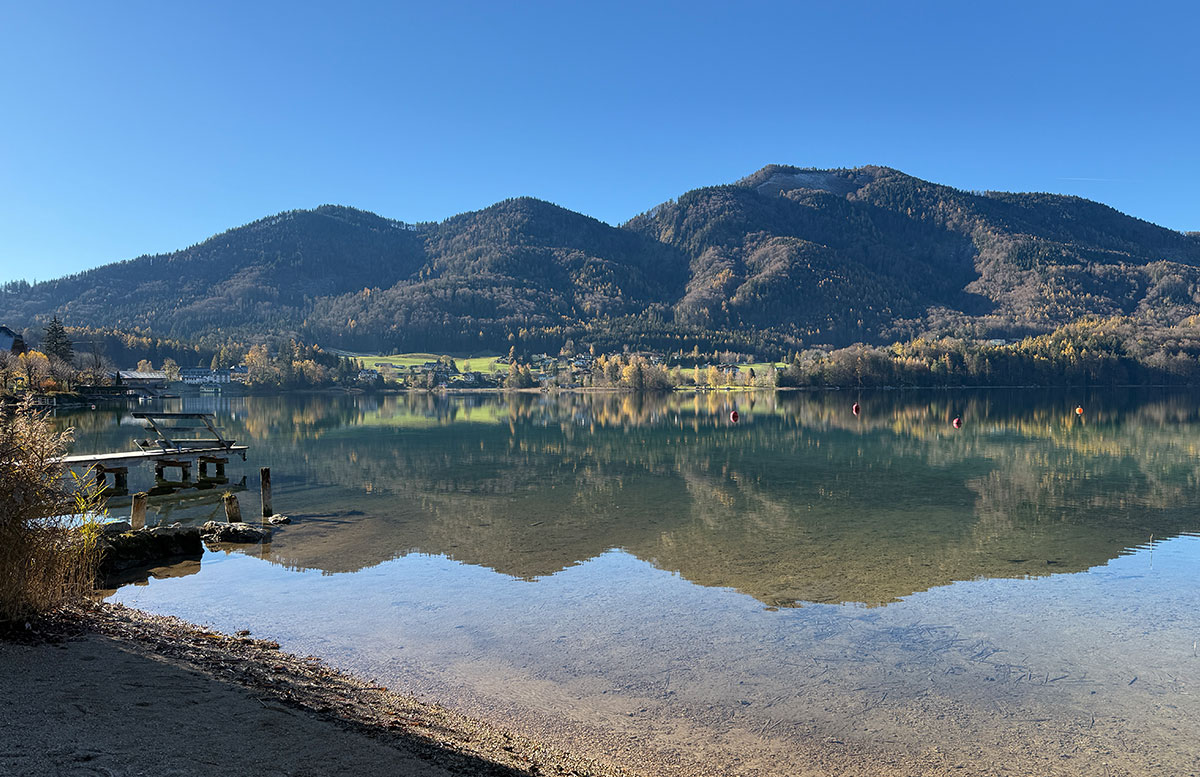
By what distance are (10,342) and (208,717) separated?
139085 mm

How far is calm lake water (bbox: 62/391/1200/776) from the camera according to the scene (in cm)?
1186

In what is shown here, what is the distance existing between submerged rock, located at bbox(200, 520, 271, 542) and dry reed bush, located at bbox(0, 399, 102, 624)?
12.9m

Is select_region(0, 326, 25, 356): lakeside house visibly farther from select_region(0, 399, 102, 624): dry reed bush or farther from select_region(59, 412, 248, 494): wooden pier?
select_region(0, 399, 102, 624): dry reed bush

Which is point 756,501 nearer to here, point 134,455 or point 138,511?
point 138,511

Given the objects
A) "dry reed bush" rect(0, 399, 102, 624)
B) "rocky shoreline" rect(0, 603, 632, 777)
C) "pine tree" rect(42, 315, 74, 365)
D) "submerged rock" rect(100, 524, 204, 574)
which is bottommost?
"submerged rock" rect(100, 524, 204, 574)

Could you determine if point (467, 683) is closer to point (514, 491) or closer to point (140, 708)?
point (140, 708)

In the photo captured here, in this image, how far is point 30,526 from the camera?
39.7ft

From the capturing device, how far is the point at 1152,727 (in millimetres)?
11875

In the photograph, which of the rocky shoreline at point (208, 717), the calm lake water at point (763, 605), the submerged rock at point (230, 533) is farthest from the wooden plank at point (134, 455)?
the rocky shoreline at point (208, 717)

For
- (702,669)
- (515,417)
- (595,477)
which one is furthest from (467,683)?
(515,417)

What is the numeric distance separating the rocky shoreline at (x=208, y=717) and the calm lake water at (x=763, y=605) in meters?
1.50

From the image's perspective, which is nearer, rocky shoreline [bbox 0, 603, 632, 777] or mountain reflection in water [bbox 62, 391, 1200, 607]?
rocky shoreline [bbox 0, 603, 632, 777]

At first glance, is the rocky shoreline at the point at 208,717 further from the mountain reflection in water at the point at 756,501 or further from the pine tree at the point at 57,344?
the pine tree at the point at 57,344

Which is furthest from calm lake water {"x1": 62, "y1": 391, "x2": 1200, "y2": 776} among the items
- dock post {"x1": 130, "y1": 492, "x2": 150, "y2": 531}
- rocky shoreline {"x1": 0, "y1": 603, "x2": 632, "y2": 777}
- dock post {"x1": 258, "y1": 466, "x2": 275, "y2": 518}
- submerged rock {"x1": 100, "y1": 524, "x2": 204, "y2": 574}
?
dock post {"x1": 130, "y1": 492, "x2": 150, "y2": 531}
